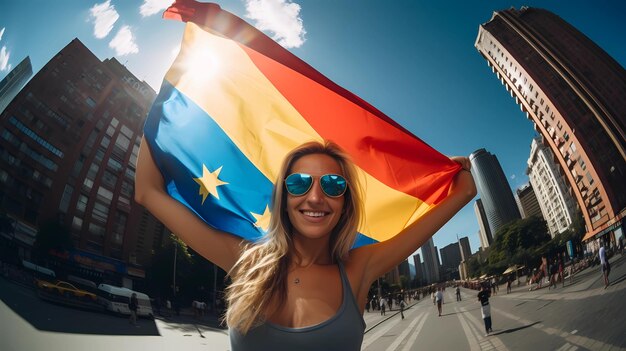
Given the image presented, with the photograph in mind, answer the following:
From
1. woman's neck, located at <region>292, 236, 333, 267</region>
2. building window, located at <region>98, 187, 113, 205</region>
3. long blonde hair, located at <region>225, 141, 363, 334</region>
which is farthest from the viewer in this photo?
building window, located at <region>98, 187, 113, 205</region>

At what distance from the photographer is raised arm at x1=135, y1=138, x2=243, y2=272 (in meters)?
1.56

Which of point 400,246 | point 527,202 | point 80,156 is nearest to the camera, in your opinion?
point 400,246

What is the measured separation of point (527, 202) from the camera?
9.54ft

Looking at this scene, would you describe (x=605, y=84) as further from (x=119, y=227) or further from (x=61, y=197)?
(x=61, y=197)

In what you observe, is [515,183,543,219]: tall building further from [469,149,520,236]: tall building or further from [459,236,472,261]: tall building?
[459,236,472,261]: tall building

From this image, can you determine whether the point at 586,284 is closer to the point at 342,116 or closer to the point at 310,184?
the point at 342,116

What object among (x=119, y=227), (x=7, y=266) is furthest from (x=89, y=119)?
(x=7, y=266)

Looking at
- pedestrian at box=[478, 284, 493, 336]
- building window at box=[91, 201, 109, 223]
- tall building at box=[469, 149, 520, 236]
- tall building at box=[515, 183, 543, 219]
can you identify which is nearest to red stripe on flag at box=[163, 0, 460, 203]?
tall building at box=[469, 149, 520, 236]

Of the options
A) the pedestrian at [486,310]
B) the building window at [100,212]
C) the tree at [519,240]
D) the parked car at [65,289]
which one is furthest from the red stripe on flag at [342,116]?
the pedestrian at [486,310]

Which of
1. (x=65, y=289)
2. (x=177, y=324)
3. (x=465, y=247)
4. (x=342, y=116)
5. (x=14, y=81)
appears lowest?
(x=177, y=324)

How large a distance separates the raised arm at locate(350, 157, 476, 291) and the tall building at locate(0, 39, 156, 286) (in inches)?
76.5

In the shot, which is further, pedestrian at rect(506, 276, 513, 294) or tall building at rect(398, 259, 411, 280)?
tall building at rect(398, 259, 411, 280)

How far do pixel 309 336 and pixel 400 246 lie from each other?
759mm

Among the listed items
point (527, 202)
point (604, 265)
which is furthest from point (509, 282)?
point (527, 202)
